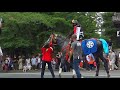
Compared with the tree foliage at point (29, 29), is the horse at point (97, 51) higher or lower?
lower

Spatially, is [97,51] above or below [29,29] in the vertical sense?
below

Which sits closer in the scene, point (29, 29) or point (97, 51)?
point (97, 51)

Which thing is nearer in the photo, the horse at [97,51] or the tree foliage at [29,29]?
the horse at [97,51]

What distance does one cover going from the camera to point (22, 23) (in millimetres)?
30250

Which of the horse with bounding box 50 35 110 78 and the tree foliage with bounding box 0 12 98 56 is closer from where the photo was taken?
the horse with bounding box 50 35 110 78

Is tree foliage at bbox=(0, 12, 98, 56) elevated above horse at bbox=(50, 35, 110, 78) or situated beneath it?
elevated above
